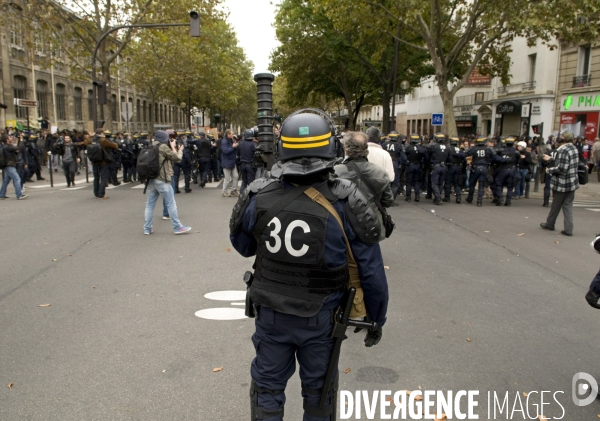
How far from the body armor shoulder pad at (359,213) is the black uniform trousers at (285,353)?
438 millimetres

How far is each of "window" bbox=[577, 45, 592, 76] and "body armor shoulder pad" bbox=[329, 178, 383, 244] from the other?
1134 inches

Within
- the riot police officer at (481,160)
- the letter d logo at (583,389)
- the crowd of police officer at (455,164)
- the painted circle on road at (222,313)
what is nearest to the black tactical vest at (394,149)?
the crowd of police officer at (455,164)

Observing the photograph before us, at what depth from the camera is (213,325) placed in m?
4.71

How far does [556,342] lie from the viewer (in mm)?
4441

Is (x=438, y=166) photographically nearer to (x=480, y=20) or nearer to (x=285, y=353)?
(x=480, y=20)

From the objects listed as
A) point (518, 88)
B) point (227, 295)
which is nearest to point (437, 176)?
point (227, 295)

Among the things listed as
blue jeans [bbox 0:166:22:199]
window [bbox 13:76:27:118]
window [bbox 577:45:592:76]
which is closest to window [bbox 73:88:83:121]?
window [bbox 13:76:27:118]

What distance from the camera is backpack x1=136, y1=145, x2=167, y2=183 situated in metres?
8.44

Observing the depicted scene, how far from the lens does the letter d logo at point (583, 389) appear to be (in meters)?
3.50

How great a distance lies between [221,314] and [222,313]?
0.03 metres

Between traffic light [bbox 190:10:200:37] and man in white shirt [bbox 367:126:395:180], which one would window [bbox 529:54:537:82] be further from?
man in white shirt [bbox 367:126:395:180]

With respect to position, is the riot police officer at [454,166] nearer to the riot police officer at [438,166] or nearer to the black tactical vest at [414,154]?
the riot police officer at [438,166]

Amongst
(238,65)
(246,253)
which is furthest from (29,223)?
(238,65)

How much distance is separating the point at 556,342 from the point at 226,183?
10.6 meters
